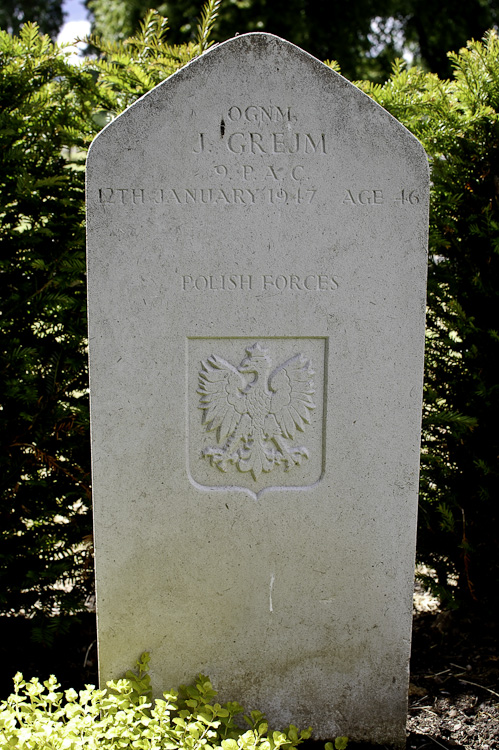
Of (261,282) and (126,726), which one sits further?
(261,282)

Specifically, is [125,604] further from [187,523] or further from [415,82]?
[415,82]

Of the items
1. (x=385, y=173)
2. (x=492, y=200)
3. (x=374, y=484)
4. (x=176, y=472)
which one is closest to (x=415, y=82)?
(x=492, y=200)

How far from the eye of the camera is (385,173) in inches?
87.7

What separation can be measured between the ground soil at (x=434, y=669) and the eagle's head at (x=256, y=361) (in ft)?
5.13

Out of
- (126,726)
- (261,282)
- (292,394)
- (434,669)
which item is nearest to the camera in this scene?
(126,726)

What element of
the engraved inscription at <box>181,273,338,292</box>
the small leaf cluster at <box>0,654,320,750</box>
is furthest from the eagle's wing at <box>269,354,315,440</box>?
the small leaf cluster at <box>0,654,320,750</box>

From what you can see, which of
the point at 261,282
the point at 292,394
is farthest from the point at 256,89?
the point at 292,394

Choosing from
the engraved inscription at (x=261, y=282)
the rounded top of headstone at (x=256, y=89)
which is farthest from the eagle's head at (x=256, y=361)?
the rounded top of headstone at (x=256, y=89)

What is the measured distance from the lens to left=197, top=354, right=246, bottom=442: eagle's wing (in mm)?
2332

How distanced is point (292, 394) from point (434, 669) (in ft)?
5.95

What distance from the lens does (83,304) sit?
3.24 m

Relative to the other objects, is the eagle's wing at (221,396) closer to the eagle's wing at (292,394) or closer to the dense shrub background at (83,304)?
the eagle's wing at (292,394)

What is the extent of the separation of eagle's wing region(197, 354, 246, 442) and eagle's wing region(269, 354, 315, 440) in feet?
0.41

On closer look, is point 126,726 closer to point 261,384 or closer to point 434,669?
point 261,384
